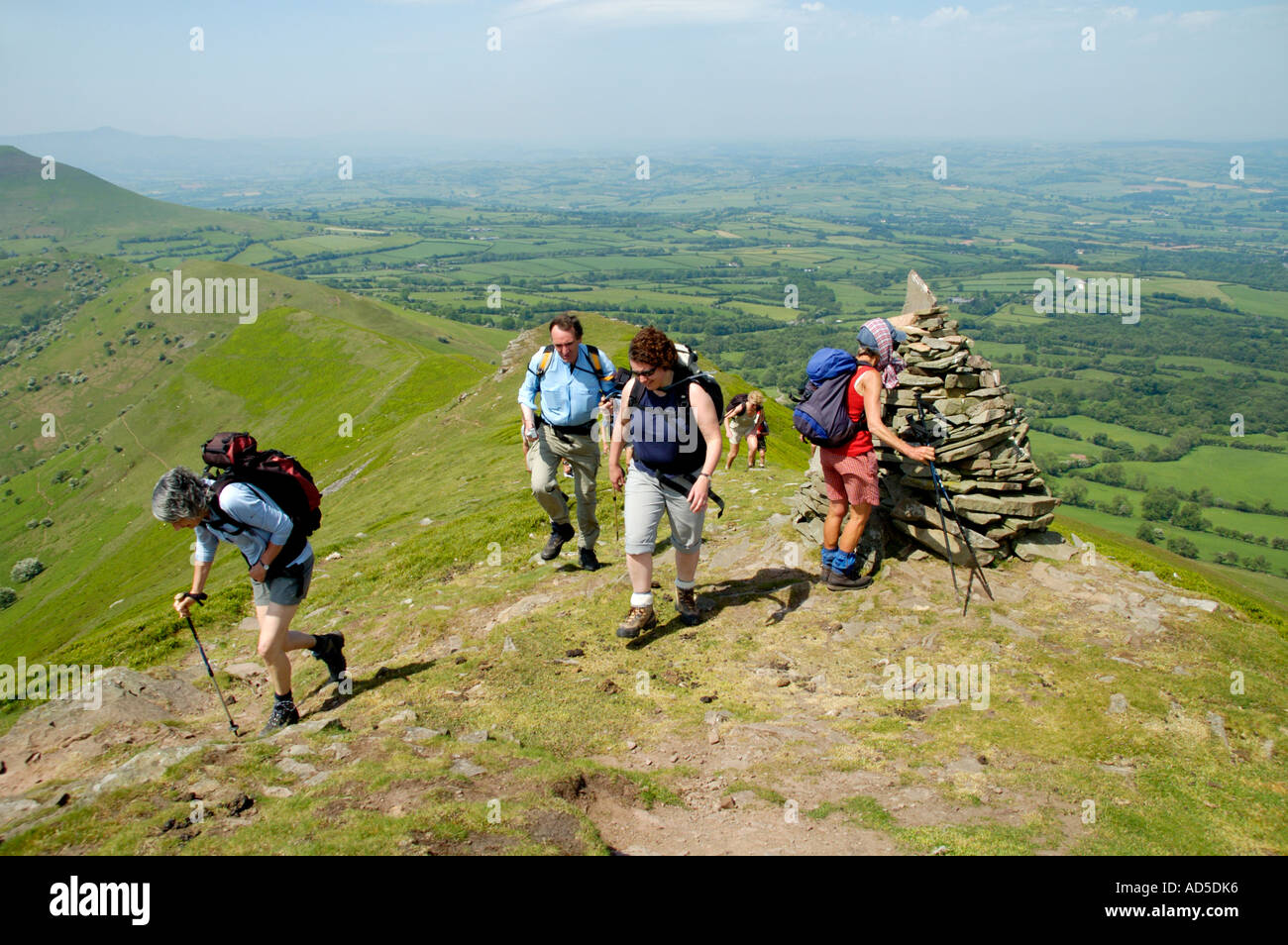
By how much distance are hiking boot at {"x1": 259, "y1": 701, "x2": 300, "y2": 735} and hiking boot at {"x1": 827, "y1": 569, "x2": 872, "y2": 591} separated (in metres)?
8.26

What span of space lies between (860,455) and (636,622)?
4298mm

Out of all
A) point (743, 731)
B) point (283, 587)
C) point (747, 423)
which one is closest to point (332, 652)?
point (283, 587)

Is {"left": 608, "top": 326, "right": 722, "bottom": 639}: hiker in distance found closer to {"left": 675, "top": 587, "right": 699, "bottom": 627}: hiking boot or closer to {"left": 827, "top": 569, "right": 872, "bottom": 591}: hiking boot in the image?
{"left": 675, "top": 587, "right": 699, "bottom": 627}: hiking boot

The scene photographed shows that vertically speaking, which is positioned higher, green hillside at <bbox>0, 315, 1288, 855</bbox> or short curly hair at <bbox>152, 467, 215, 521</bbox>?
short curly hair at <bbox>152, 467, 215, 521</bbox>

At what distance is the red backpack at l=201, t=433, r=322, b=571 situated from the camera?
804 centimetres

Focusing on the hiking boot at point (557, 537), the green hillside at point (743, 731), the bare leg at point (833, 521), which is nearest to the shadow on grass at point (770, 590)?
the green hillside at point (743, 731)

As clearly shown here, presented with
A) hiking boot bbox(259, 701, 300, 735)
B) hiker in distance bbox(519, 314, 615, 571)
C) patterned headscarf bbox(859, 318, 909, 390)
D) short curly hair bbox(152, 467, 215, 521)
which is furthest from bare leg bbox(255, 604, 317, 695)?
patterned headscarf bbox(859, 318, 909, 390)

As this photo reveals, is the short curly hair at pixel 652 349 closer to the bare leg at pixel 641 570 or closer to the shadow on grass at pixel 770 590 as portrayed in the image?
the bare leg at pixel 641 570

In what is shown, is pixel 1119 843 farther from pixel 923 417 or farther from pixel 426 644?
pixel 426 644

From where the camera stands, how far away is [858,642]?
1023 cm

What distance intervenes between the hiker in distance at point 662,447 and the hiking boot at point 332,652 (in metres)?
4.37

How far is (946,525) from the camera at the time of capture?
11.4 m
